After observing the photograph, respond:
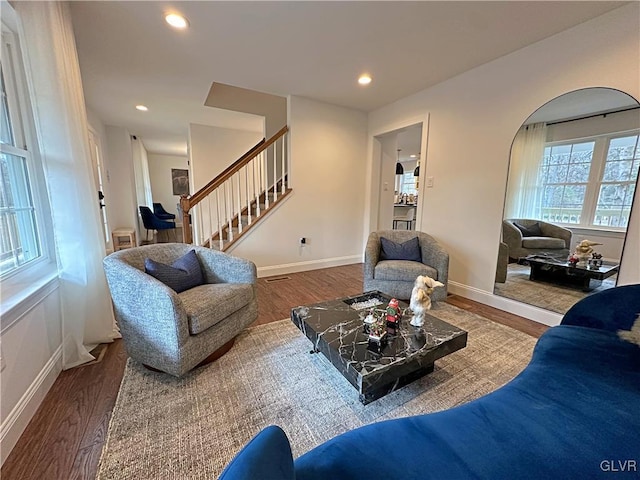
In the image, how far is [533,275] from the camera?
277 cm

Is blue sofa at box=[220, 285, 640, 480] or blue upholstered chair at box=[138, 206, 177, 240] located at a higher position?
blue upholstered chair at box=[138, 206, 177, 240]

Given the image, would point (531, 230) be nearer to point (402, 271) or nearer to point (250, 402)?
point (402, 271)

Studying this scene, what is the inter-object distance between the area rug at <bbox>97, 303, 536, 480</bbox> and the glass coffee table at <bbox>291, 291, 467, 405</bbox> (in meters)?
0.15

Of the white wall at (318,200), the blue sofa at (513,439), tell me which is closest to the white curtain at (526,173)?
the blue sofa at (513,439)

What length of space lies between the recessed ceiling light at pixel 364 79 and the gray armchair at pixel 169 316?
2669mm

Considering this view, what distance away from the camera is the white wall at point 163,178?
870cm

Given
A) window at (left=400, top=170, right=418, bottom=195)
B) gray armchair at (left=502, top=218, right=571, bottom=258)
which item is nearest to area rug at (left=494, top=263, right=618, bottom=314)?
gray armchair at (left=502, top=218, right=571, bottom=258)

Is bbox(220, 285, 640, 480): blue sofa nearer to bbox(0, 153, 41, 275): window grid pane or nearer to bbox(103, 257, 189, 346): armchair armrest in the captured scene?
bbox(103, 257, 189, 346): armchair armrest

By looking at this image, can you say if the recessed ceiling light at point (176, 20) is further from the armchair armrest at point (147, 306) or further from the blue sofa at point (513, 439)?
the blue sofa at point (513, 439)

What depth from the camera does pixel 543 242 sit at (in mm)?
2672

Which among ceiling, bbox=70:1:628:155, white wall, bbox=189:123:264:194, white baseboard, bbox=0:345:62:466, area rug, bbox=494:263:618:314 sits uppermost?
ceiling, bbox=70:1:628:155

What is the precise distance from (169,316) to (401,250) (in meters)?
2.35

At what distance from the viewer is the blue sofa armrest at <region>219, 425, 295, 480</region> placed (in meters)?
0.51

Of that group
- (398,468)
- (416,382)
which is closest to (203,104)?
(416,382)
